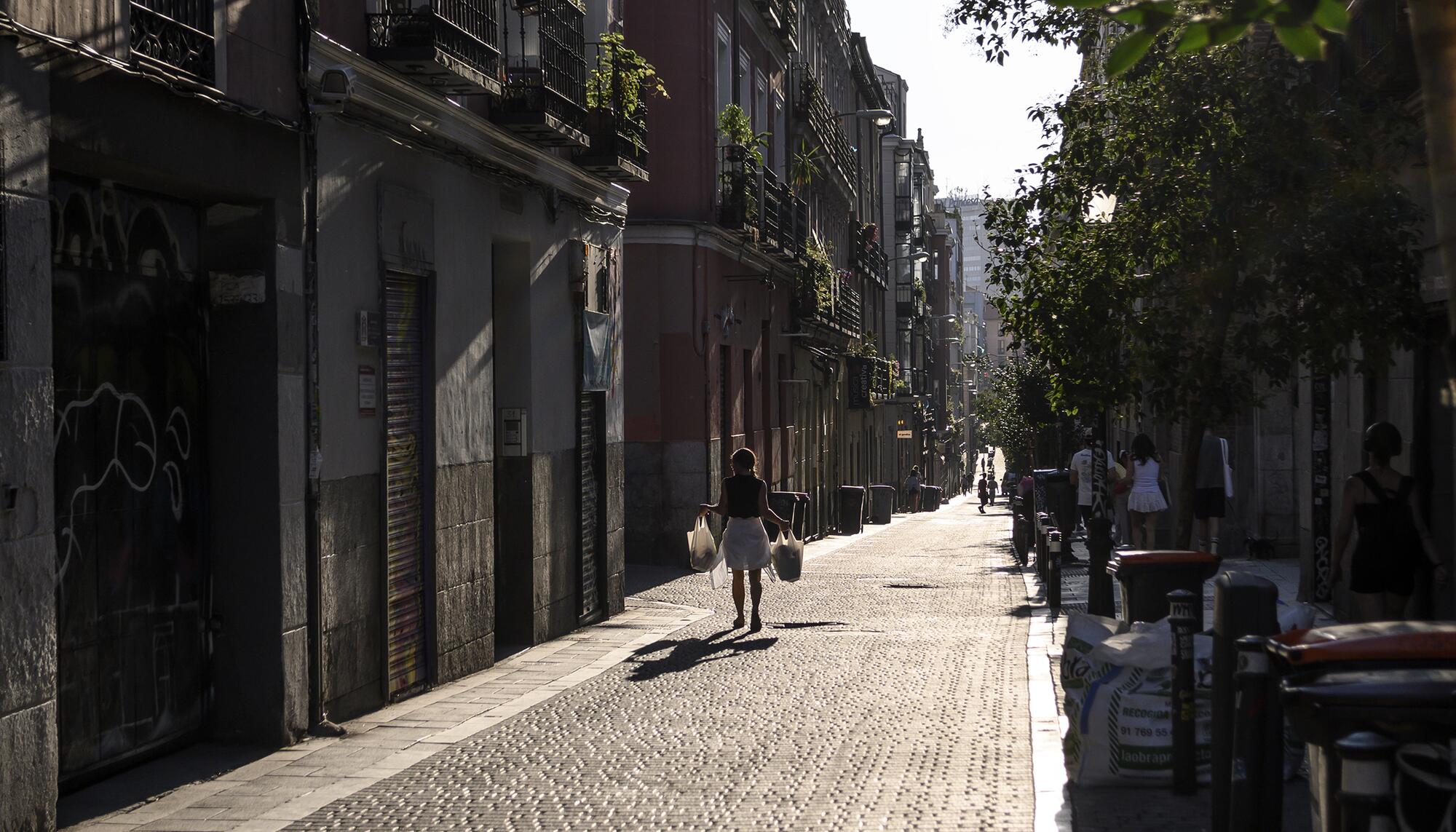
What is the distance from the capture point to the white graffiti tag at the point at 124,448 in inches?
303

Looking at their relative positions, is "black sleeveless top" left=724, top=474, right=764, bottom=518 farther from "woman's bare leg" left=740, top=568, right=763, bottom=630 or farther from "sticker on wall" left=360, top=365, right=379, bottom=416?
"sticker on wall" left=360, top=365, right=379, bottom=416

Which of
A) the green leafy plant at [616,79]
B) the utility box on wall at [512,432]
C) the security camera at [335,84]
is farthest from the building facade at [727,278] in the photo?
the security camera at [335,84]

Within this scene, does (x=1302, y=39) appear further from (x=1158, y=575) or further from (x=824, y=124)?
(x=824, y=124)

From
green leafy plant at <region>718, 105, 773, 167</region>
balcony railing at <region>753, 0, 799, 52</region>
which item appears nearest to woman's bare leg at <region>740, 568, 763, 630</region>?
green leafy plant at <region>718, 105, 773, 167</region>

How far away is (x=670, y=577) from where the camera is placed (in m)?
21.7

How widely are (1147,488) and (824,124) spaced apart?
20.7 meters

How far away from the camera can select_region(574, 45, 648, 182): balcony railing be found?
50.2 feet

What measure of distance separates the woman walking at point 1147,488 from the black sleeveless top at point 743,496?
598cm

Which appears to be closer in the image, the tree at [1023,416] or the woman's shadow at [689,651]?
the woman's shadow at [689,651]

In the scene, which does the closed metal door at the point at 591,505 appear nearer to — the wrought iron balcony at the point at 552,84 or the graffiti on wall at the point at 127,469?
the wrought iron balcony at the point at 552,84

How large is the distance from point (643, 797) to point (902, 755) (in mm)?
1582

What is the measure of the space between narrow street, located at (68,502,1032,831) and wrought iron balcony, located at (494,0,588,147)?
13.8ft

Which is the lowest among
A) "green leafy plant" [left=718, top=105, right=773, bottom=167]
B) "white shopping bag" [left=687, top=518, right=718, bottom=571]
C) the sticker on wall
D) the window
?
"white shopping bag" [left=687, top=518, right=718, bottom=571]

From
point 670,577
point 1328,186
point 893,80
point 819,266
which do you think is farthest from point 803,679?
point 893,80
